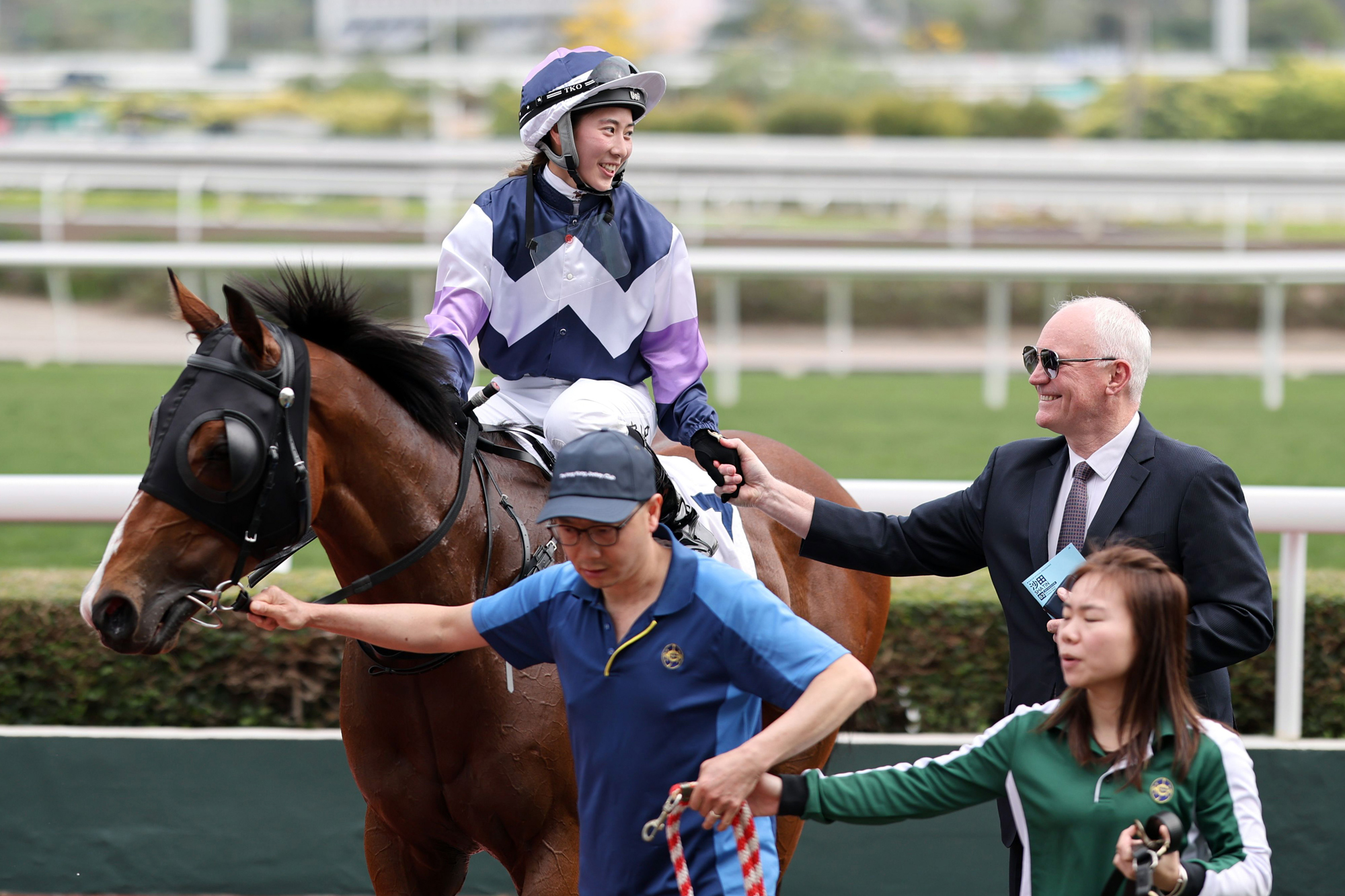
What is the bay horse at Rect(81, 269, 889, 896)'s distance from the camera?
8.68 ft

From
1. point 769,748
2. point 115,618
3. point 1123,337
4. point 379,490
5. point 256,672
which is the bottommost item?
point 256,672

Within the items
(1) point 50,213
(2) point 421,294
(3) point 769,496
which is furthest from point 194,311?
(1) point 50,213

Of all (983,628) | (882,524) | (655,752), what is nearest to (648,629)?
(655,752)

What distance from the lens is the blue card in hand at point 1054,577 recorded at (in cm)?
263

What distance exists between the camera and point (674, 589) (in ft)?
7.15

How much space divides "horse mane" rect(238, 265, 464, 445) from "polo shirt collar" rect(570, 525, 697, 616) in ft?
2.19

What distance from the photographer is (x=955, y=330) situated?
569 inches

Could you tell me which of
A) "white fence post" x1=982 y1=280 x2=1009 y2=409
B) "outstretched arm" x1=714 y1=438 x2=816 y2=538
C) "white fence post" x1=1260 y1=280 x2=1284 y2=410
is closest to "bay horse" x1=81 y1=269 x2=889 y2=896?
"outstretched arm" x1=714 y1=438 x2=816 y2=538

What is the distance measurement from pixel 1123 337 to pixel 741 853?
47.6 inches

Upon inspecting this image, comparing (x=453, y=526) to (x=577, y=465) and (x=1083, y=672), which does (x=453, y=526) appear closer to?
(x=577, y=465)

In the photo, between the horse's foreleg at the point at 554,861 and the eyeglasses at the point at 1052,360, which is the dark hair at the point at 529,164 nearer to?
the eyeglasses at the point at 1052,360

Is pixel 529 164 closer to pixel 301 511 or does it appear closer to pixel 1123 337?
pixel 301 511

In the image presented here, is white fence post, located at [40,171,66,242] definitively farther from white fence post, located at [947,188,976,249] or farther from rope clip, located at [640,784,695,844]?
rope clip, located at [640,784,695,844]

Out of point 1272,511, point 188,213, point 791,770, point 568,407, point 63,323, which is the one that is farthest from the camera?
point 188,213
